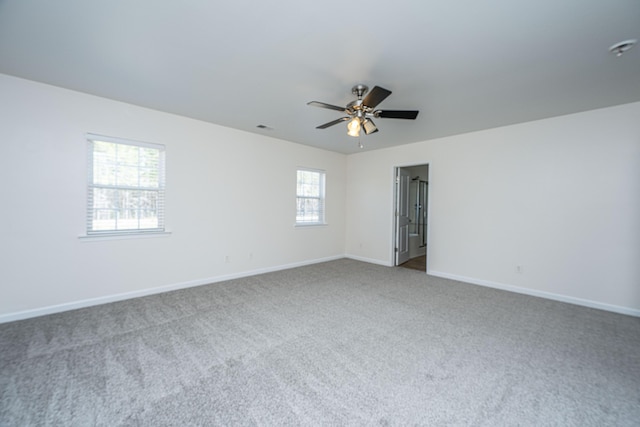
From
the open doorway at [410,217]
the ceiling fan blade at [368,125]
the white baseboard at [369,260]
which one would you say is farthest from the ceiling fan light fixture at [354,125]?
the white baseboard at [369,260]

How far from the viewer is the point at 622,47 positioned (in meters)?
2.05

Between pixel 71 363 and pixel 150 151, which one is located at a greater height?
pixel 150 151

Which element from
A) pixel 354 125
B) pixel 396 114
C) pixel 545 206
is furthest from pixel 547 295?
pixel 354 125

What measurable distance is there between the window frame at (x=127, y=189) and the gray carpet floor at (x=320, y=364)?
0.93m

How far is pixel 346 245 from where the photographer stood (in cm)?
653

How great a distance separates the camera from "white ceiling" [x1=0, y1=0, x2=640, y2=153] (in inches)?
69.1

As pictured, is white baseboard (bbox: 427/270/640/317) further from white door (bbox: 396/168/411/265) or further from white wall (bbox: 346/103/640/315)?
white door (bbox: 396/168/411/265)

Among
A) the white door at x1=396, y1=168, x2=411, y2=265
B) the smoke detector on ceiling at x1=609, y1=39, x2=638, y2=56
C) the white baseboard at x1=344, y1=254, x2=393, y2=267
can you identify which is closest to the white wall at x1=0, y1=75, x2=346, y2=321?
the white baseboard at x1=344, y1=254, x2=393, y2=267

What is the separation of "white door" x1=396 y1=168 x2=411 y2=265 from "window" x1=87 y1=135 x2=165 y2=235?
436 centimetres

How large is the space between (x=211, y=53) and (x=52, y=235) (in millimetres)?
2792

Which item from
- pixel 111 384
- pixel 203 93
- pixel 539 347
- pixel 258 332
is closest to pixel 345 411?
pixel 258 332

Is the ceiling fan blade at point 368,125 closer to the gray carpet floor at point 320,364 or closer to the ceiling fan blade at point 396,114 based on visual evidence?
the ceiling fan blade at point 396,114

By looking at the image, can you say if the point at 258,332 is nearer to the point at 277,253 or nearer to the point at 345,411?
the point at 345,411

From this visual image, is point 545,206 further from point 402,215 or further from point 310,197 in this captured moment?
point 310,197
